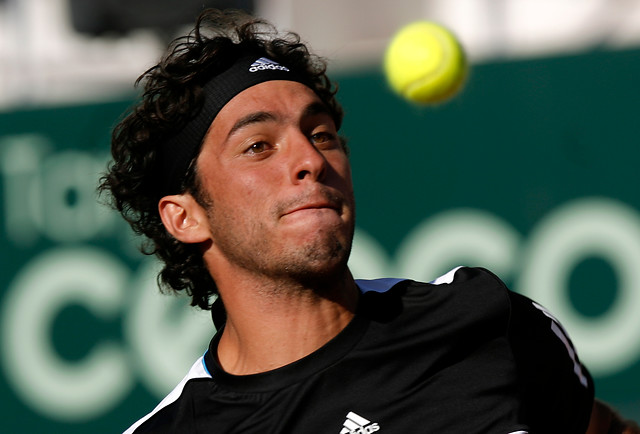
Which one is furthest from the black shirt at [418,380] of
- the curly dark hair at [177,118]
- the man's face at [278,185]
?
the curly dark hair at [177,118]

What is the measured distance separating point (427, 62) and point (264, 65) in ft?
3.66

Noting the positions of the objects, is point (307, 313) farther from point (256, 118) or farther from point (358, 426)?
point (256, 118)

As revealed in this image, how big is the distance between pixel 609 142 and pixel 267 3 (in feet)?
12.3

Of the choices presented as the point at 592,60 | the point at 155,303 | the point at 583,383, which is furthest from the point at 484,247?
the point at 583,383

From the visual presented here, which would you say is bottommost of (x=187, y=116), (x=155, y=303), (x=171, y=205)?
(x=155, y=303)

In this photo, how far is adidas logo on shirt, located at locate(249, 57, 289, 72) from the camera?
3.10 meters

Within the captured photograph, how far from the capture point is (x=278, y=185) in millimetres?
2789

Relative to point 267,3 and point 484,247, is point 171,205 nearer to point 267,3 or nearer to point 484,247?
point 484,247

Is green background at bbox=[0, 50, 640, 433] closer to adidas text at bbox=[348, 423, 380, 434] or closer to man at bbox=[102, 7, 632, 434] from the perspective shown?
man at bbox=[102, 7, 632, 434]

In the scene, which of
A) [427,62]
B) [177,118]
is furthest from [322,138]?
[427,62]

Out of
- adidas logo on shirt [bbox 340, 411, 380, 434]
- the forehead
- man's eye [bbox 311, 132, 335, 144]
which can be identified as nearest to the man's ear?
the forehead

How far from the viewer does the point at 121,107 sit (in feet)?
21.4

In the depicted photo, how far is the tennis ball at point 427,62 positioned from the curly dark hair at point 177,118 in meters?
0.52

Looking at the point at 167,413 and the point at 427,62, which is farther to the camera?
the point at 427,62
